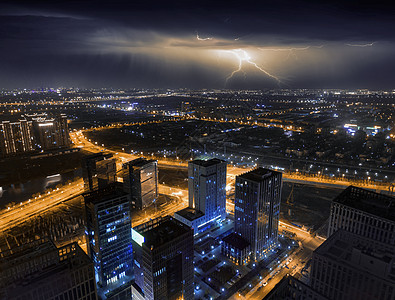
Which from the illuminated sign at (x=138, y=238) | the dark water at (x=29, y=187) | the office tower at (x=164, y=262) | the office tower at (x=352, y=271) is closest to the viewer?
the office tower at (x=352, y=271)

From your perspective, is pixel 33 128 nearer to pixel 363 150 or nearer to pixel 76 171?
pixel 76 171

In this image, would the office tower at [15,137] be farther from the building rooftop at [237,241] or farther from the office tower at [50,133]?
the building rooftop at [237,241]

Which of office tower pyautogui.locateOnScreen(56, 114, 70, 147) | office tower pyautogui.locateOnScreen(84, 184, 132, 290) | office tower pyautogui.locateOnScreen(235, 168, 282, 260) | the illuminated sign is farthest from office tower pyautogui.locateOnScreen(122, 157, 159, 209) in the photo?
office tower pyautogui.locateOnScreen(56, 114, 70, 147)

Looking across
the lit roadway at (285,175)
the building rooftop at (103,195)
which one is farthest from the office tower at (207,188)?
the lit roadway at (285,175)

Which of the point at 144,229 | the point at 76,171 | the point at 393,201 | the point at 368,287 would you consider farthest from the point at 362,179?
the point at 76,171

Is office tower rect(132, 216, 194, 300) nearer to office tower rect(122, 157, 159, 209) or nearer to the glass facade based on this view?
the glass facade
